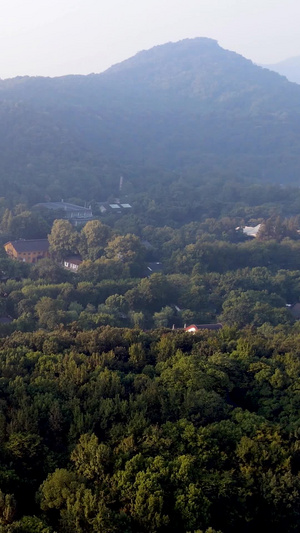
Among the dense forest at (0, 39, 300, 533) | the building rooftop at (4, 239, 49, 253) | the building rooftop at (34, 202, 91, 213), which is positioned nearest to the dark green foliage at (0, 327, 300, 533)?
the dense forest at (0, 39, 300, 533)

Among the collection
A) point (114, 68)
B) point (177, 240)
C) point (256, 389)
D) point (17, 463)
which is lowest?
point (177, 240)

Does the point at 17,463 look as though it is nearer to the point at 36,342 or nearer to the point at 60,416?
the point at 60,416

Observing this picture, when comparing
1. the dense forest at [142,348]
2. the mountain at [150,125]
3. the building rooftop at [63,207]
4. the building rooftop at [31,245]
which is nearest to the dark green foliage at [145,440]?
the dense forest at [142,348]

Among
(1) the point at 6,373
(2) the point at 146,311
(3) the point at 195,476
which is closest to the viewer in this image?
(3) the point at 195,476

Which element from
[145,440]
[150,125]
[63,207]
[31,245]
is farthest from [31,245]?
[150,125]

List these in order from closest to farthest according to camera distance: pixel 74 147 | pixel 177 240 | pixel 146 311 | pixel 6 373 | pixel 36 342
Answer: pixel 6 373 → pixel 36 342 → pixel 146 311 → pixel 177 240 → pixel 74 147

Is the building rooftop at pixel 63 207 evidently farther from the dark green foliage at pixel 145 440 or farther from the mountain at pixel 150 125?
the dark green foliage at pixel 145 440

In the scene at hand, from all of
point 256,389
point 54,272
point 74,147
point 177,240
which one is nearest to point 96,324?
point 54,272
